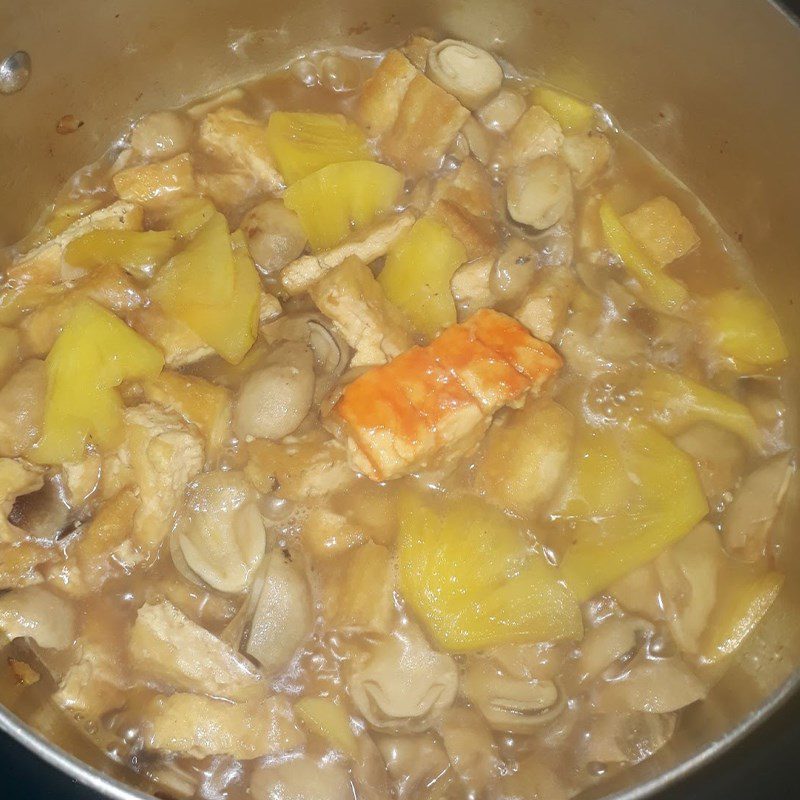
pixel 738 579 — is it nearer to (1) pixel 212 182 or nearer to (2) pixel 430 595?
(2) pixel 430 595

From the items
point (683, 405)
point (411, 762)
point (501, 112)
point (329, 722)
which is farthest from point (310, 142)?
point (411, 762)

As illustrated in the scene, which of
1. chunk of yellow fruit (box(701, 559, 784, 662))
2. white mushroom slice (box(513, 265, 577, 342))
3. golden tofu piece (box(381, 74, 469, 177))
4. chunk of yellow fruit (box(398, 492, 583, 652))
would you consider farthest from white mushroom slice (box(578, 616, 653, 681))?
golden tofu piece (box(381, 74, 469, 177))

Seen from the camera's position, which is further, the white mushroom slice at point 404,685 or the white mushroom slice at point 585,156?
the white mushroom slice at point 585,156

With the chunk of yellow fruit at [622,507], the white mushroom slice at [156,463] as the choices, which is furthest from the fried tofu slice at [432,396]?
the white mushroom slice at [156,463]

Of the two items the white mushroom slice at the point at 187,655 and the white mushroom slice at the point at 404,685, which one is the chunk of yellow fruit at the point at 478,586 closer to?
the white mushroom slice at the point at 404,685

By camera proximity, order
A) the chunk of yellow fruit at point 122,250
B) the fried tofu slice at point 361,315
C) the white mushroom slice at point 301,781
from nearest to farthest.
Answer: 1. the white mushroom slice at point 301,781
2. the fried tofu slice at point 361,315
3. the chunk of yellow fruit at point 122,250

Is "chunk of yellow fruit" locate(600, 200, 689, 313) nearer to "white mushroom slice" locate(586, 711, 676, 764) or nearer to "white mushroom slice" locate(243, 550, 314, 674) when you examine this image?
"white mushroom slice" locate(586, 711, 676, 764)
